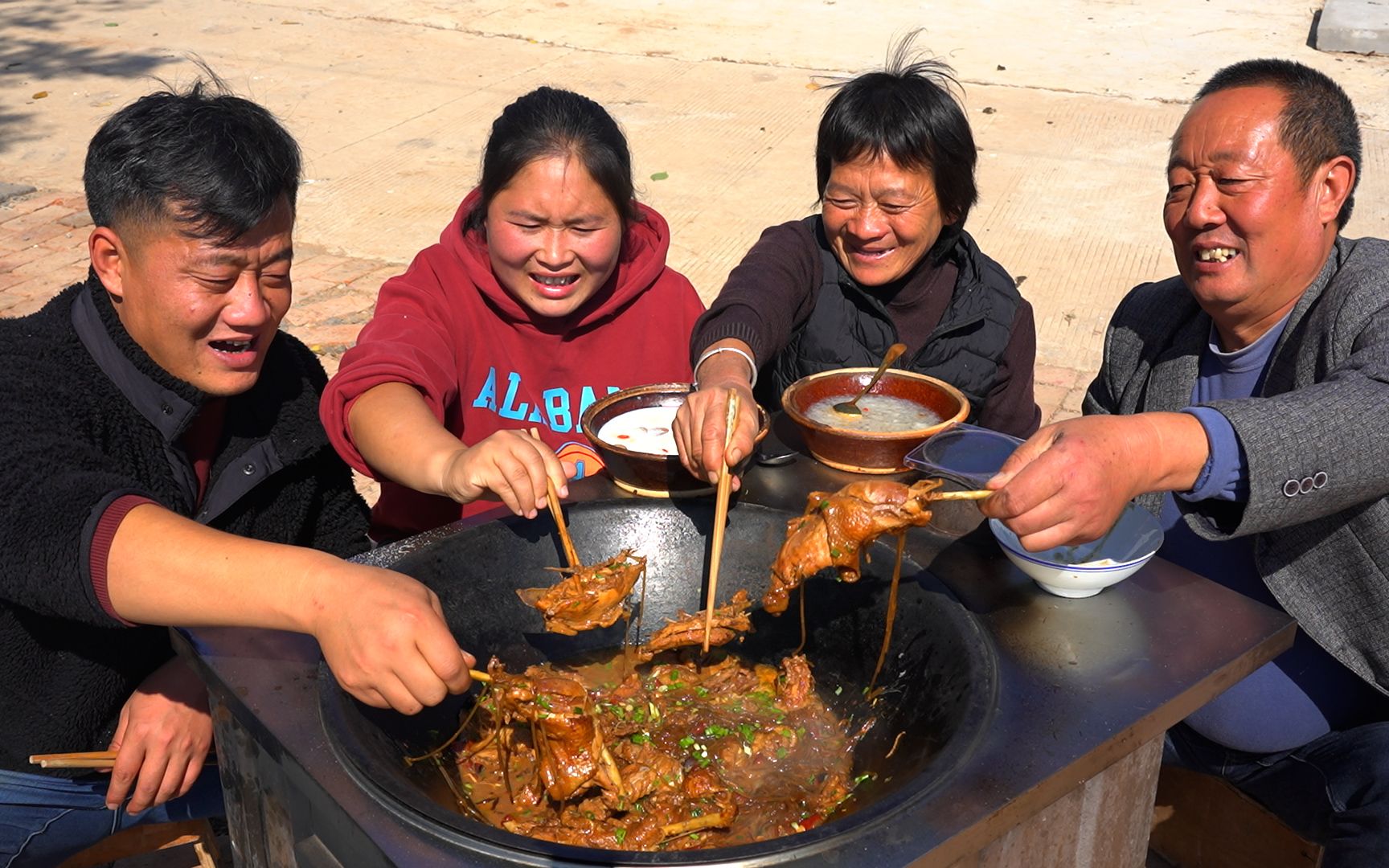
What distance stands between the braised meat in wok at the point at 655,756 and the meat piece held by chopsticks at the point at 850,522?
29cm

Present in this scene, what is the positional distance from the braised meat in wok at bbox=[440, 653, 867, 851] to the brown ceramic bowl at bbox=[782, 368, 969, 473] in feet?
1.34

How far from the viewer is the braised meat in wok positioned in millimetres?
1802

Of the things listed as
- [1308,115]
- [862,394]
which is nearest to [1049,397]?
[862,394]

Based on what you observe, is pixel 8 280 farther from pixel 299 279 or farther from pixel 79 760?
pixel 79 760

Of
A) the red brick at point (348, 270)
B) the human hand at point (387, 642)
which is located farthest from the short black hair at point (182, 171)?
the red brick at point (348, 270)

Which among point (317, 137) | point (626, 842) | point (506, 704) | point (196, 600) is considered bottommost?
point (317, 137)

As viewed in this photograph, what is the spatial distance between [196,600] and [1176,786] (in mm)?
2193

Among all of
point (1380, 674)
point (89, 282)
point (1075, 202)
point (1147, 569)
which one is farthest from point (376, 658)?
point (1075, 202)

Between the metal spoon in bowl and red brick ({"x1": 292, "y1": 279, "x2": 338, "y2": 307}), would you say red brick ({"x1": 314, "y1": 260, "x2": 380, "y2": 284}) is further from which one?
the metal spoon in bowl

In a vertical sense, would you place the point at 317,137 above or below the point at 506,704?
below

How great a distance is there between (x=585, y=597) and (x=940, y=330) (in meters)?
1.32

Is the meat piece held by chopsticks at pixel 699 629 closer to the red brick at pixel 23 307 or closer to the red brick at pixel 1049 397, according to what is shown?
the red brick at pixel 1049 397

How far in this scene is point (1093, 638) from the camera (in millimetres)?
1916

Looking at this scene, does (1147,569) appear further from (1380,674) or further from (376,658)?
(376,658)
